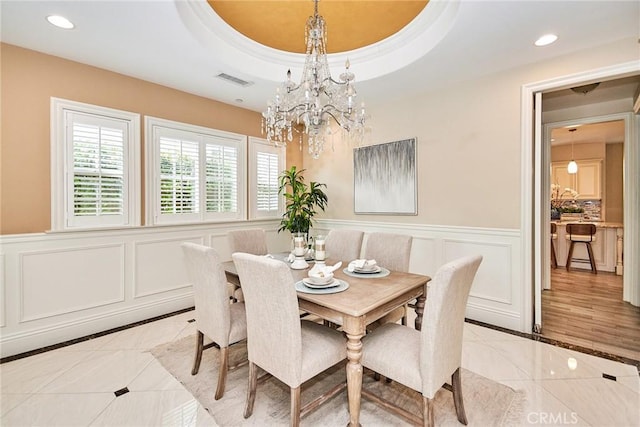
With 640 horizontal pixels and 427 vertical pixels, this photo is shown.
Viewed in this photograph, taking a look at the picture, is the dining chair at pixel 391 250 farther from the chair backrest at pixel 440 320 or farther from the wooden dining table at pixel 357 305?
the chair backrest at pixel 440 320

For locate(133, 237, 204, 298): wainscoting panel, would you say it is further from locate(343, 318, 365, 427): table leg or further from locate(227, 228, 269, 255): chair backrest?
locate(343, 318, 365, 427): table leg

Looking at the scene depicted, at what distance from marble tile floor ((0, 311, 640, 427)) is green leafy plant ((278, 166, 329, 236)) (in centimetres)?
232

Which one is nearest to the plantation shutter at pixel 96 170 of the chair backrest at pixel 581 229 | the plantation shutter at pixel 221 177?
the plantation shutter at pixel 221 177

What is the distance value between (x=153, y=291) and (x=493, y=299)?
389 cm

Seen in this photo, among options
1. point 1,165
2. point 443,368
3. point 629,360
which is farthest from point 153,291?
point 629,360

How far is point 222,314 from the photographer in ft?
6.46

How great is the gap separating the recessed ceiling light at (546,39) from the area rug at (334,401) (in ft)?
9.33

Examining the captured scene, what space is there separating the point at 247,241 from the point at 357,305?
187 cm

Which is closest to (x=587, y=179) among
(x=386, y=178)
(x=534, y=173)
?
(x=534, y=173)

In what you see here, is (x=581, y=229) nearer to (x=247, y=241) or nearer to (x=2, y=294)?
(x=247, y=241)

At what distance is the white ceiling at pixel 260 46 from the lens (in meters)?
2.13

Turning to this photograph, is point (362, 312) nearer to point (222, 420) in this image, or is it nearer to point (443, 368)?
point (443, 368)

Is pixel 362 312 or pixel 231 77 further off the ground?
pixel 231 77

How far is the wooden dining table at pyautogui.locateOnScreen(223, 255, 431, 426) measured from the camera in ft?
5.31
